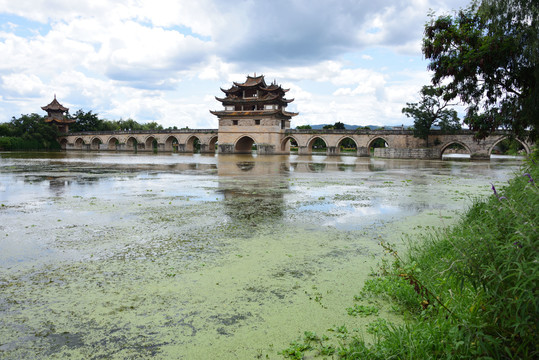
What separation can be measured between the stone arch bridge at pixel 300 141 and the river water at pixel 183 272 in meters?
30.8

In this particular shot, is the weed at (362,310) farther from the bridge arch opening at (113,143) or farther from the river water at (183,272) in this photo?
the bridge arch opening at (113,143)

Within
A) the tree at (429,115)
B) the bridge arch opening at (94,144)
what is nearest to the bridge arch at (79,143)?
the bridge arch opening at (94,144)

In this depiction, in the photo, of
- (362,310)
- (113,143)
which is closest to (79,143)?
(113,143)

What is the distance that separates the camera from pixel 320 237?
20.7 ft

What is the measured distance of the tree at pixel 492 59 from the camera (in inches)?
419

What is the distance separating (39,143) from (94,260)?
6672cm

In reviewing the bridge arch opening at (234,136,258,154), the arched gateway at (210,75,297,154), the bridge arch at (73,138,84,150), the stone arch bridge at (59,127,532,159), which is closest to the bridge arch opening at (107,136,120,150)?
the stone arch bridge at (59,127,532,159)

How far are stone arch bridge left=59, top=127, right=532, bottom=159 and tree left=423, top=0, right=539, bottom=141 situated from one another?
72.2 ft

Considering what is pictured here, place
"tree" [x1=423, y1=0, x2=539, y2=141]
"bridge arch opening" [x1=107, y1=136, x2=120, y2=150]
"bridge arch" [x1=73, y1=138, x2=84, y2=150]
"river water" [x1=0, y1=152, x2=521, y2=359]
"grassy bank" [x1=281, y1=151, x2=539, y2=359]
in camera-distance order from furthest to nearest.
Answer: "bridge arch" [x1=73, y1=138, x2=84, y2=150], "bridge arch opening" [x1=107, y1=136, x2=120, y2=150], "tree" [x1=423, y1=0, x2=539, y2=141], "river water" [x1=0, y1=152, x2=521, y2=359], "grassy bank" [x1=281, y1=151, x2=539, y2=359]

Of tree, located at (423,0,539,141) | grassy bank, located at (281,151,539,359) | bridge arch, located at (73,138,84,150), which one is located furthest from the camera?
bridge arch, located at (73,138,84,150)

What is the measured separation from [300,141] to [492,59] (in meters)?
41.7

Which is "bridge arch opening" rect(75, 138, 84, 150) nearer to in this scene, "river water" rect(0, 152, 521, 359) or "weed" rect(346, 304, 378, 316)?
"river water" rect(0, 152, 521, 359)

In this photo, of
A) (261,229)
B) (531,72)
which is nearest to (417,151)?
(531,72)

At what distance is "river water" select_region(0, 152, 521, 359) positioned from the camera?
3080 millimetres
